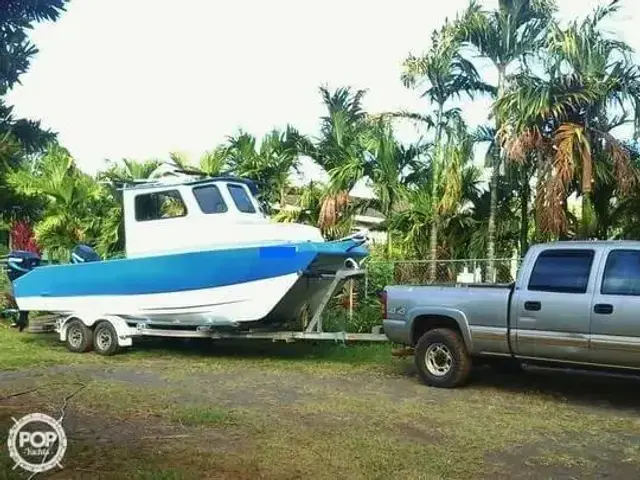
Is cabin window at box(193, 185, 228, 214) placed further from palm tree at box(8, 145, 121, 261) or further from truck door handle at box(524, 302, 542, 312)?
palm tree at box(8, 145, 121, 261)

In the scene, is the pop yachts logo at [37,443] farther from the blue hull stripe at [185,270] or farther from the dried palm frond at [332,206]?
the dried palm frond at [332,206]

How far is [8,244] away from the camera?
26.3 m

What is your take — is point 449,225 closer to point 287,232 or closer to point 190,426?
point 287,232

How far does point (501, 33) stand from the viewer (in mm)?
15367

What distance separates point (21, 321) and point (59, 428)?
10.2 metres

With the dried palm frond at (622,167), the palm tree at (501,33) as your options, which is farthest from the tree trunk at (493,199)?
the dried palm frond at (622,167)

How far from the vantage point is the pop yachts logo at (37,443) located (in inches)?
231

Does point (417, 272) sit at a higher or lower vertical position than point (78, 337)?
higher

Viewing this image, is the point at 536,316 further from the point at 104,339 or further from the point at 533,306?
the point at 104,339

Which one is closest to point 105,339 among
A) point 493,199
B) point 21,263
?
point 21,263

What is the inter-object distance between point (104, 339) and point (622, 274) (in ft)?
29.5

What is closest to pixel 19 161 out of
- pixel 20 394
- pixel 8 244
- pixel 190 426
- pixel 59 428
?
pixel 59 428

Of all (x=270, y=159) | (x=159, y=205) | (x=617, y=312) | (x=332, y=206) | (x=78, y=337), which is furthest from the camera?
(x=270, y=159)

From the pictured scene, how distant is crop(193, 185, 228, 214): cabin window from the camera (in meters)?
13.0
